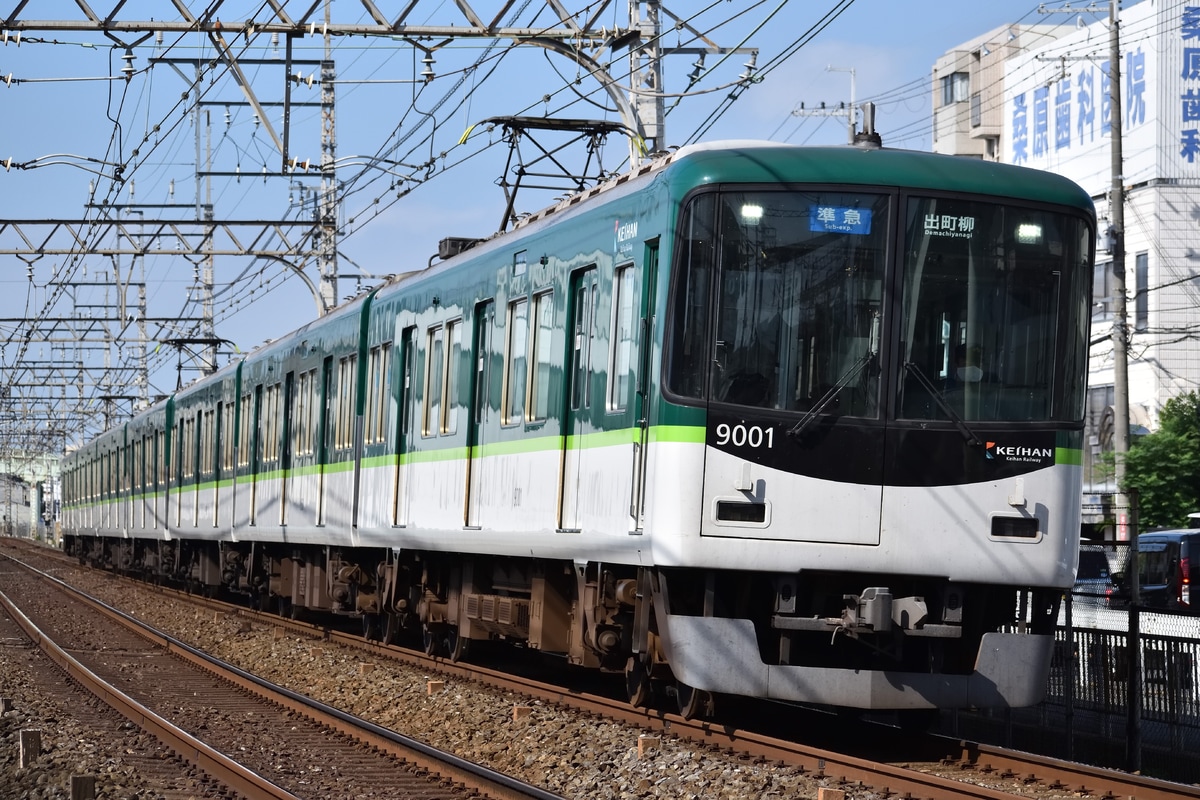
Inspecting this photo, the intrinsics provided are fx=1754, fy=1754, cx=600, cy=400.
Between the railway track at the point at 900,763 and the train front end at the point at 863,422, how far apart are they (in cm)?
37

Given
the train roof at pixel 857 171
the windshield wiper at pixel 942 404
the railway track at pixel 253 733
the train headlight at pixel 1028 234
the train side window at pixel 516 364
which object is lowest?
the railway track at pixel 253 733

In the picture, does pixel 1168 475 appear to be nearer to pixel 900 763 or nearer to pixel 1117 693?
pixel 1117 693

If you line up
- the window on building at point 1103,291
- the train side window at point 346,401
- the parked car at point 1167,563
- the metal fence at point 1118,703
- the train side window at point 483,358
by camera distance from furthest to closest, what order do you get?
the window on building at point 1103,291 → the parked car at point 1167,563 → the train side window at point 346,401 → the train side window at point 483,358 → the metal fence at point 1118,703

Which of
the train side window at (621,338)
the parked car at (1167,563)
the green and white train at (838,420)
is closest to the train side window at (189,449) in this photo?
the parked car at (1167,563)

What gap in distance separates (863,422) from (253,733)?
15.9 ft

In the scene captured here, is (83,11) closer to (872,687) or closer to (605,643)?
(605,643)

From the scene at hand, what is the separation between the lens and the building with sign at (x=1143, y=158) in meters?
45.6

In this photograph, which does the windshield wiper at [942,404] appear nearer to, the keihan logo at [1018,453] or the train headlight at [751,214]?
the keihan logo at [1018,453]

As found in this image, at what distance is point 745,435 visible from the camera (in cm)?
915

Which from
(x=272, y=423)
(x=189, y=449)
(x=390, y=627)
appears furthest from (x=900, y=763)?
(x=189, y=449)

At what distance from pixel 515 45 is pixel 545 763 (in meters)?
7.89

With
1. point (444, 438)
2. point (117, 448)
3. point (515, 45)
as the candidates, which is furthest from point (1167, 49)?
point (444, 438)

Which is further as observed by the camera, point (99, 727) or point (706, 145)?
point (99, 727)

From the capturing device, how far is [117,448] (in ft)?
128
